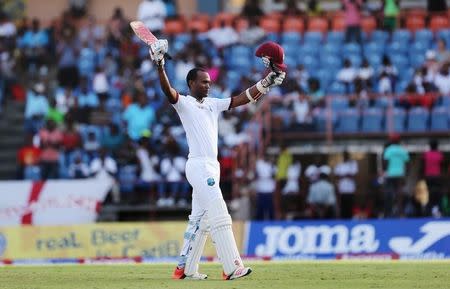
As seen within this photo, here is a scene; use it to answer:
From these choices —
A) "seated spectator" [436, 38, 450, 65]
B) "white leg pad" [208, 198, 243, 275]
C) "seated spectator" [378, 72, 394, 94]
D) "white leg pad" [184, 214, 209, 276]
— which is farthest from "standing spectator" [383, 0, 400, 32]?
"white leg pad" [208, 198, 243, 275]

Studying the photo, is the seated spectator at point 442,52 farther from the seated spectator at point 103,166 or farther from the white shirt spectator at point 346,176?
the seated spectator at point 103,166

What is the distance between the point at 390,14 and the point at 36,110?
8.86m

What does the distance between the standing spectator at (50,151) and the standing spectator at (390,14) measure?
8.60 meters

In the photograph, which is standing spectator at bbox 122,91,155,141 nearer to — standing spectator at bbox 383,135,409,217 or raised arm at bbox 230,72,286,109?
standing spectator at bbox 383,135,409,217

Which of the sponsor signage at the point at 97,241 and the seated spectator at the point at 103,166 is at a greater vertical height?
the seated spectator at the point at 103,166

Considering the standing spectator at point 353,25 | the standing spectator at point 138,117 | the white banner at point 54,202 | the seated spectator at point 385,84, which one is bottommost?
the white banner at point 54,202

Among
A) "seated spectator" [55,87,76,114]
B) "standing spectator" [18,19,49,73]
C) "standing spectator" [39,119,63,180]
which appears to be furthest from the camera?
"standing spectator" [18,19,49,73]

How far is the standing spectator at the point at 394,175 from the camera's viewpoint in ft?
81.1

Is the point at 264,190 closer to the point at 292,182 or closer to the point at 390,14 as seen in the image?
the point at 292,182

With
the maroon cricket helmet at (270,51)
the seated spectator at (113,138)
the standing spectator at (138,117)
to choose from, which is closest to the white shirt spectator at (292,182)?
the standing spectator at (138,117)

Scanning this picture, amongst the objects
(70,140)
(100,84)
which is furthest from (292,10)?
(70,140)

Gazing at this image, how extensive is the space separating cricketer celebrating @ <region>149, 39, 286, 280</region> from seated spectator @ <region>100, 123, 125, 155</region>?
42.8 feet

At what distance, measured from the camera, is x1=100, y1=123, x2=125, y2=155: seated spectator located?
87.8 feet

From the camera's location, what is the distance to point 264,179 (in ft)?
82.9
